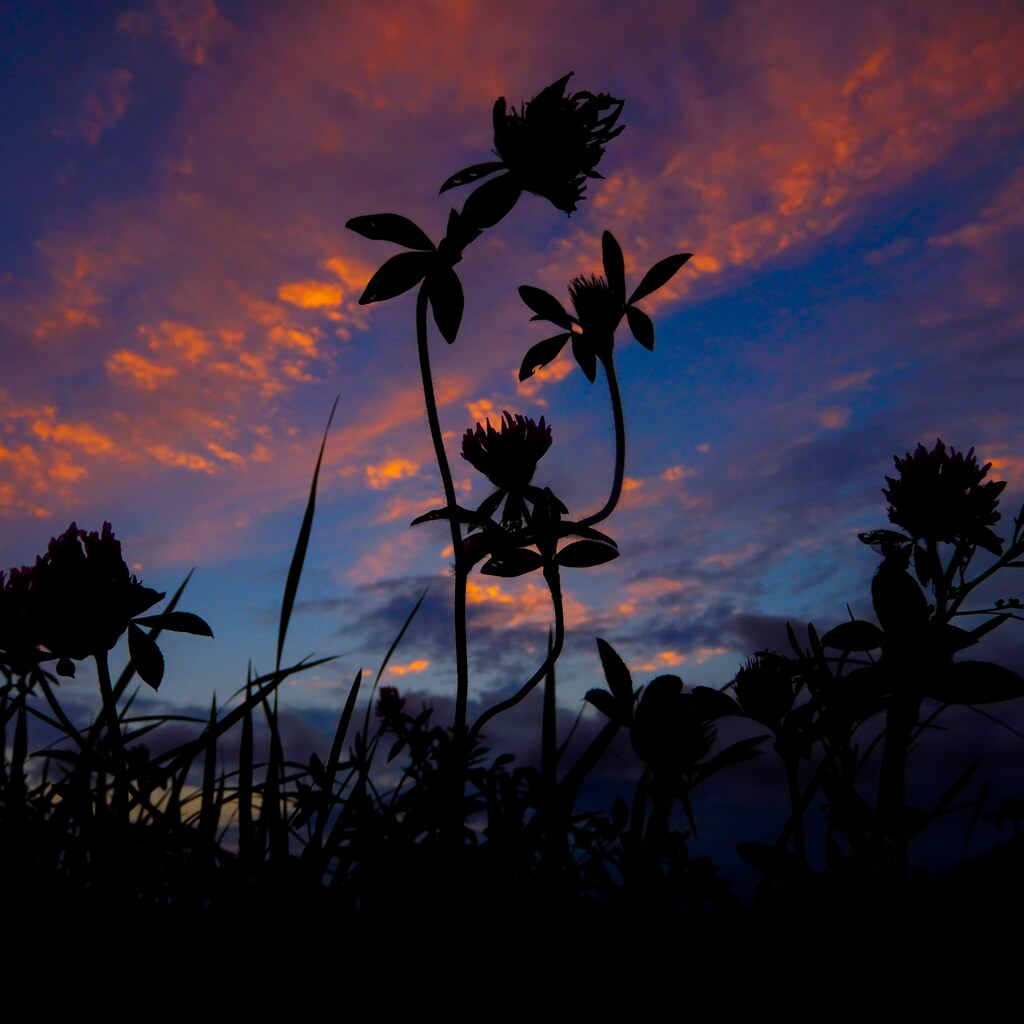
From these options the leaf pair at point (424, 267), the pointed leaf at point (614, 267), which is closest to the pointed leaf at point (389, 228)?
the leaf pair at point (424, 267)

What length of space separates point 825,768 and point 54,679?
2.83 m

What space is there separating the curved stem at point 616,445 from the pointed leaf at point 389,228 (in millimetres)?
882

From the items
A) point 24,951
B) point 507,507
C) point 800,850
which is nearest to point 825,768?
point 800,850

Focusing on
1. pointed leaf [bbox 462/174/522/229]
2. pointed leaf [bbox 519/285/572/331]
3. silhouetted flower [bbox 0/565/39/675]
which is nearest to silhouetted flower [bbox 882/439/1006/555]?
pointed leaf [bbox 519/285/572/331]

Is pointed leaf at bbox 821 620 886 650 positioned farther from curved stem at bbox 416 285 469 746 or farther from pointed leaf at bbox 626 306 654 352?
pointed leaf at bbox 626 306 654 352

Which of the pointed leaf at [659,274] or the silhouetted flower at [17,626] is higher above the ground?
the pointed leaf at [659,274]

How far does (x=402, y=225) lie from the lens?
251 cm

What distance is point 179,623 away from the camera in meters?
2.80

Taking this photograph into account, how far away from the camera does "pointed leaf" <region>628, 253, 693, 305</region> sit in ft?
9.70

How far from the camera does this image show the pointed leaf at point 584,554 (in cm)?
274

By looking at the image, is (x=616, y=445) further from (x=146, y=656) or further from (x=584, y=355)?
(x=146, y=656)

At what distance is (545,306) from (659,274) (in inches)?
17.0

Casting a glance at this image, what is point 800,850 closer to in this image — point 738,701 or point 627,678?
point 738,701

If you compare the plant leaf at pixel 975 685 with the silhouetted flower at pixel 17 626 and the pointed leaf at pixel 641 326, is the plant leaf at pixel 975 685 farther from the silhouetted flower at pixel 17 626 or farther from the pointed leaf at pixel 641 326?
the silhouetted flower at pixel 17 626
